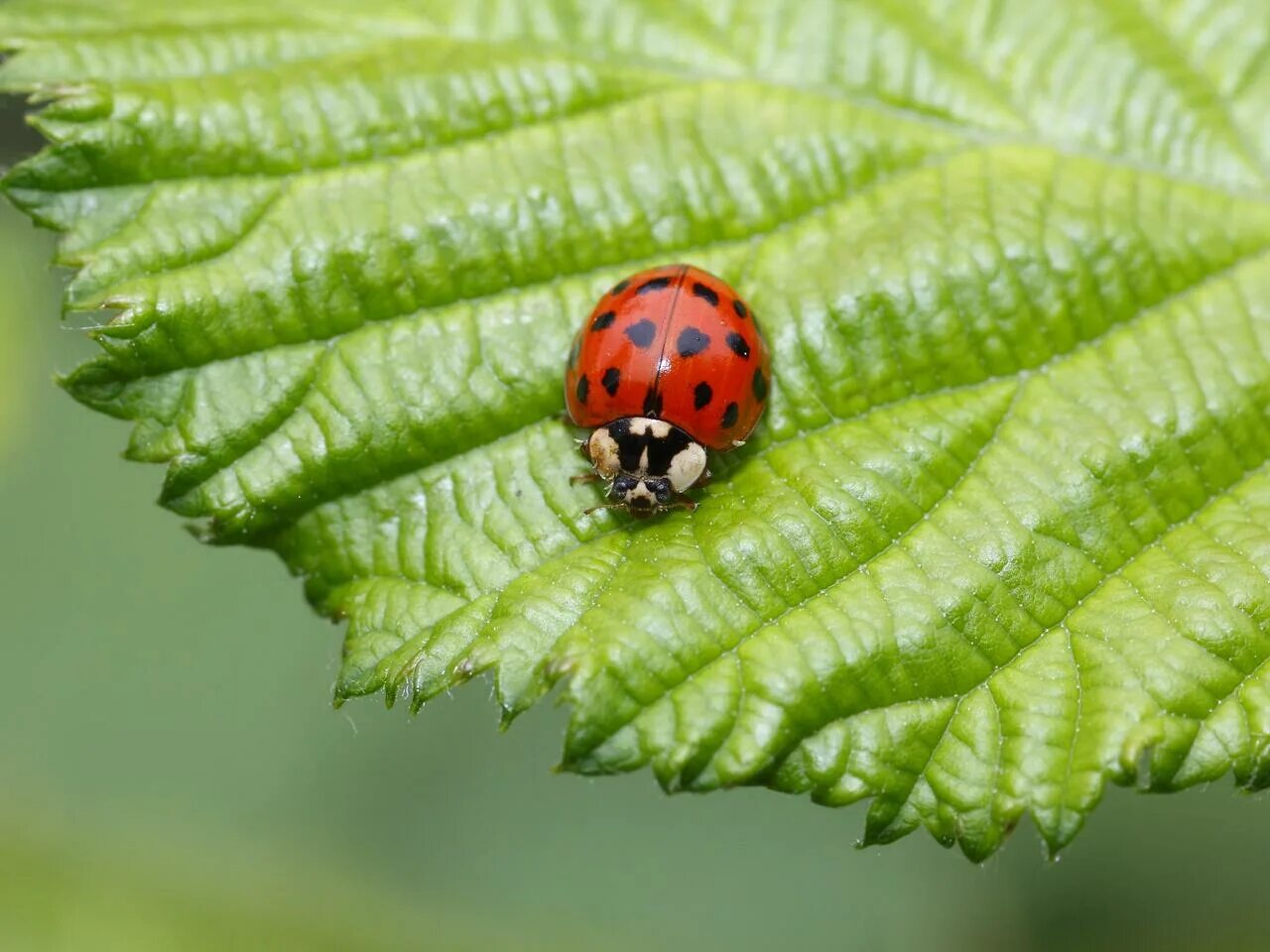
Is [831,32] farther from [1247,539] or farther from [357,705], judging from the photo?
[357,705]

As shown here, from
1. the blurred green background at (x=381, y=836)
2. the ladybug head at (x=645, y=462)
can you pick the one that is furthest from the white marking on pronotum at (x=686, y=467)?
the blurred green background at (x=381, y=836)

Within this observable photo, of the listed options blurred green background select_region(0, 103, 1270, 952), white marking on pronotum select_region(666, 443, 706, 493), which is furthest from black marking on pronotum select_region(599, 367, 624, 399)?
blurred green background select_region(0, 103, 1270, 952)

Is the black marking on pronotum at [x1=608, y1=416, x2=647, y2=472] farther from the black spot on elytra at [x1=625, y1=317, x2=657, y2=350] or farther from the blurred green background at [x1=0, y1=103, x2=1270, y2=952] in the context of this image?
the blurred green background at [x1=0, y1=103, x2=1270, y2=952]

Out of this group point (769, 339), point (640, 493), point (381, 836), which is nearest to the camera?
point (640, 493)

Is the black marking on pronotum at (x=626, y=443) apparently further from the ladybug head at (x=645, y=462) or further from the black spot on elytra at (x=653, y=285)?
the black spot on elytra at (x=653, y=285)

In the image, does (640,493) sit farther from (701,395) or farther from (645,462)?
(701,395)

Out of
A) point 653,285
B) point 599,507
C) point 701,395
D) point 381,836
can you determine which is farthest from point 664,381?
point 381,836
